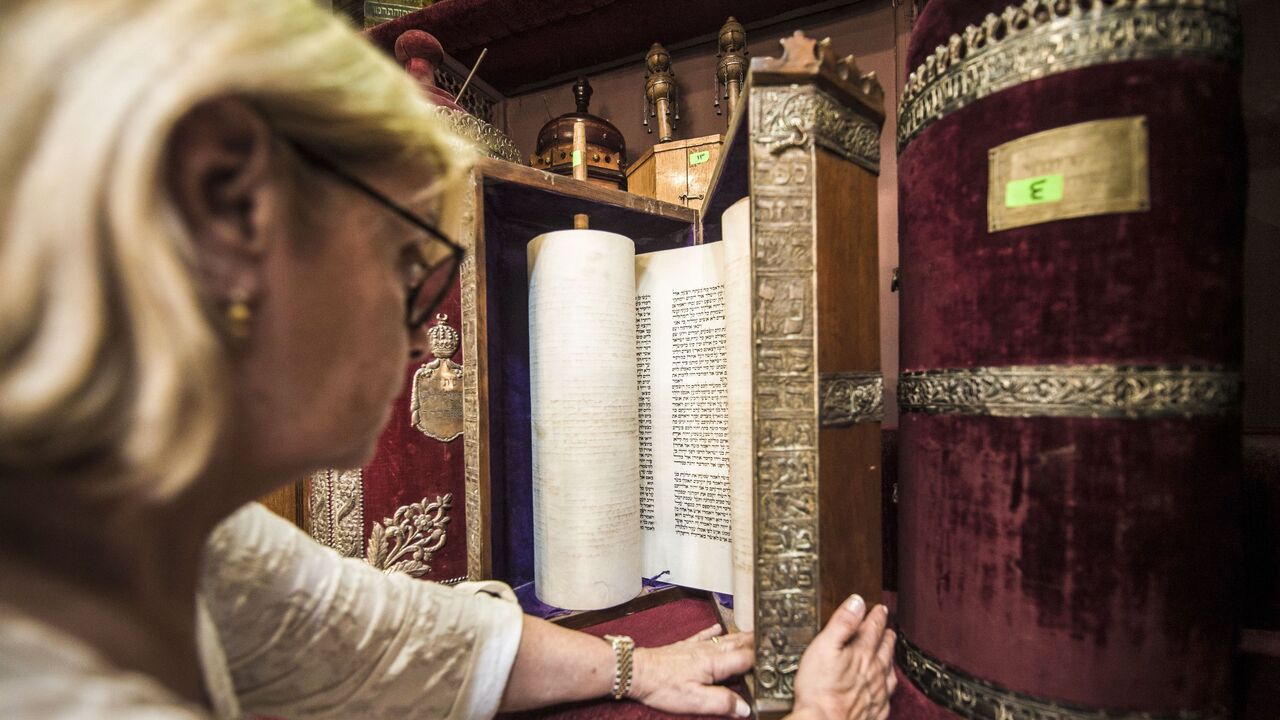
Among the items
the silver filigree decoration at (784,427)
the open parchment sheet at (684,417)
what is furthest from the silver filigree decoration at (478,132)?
the silver filigree decoration at (784,427)

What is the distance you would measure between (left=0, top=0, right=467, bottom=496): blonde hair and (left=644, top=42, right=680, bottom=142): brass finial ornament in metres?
1.38

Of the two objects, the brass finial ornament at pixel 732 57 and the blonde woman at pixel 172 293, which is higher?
Result: the brass finial ornament at pixel 732 57

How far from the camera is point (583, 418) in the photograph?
36.8 inches

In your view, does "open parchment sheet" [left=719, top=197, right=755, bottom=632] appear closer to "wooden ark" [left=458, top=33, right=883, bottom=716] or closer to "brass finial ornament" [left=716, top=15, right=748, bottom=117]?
"wooden ark" [left=458, top=33, right=883, bottom=716]

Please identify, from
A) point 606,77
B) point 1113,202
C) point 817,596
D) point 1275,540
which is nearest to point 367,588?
point 817,596

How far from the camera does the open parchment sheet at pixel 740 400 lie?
0.80 metres

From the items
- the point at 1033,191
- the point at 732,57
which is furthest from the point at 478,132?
the point at 1033,191

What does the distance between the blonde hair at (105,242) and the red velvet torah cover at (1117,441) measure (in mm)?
784

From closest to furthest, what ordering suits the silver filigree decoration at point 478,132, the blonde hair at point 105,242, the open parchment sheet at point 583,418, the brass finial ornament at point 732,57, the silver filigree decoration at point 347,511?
the blonde hair at point 105,242
the open parchment sheet at point 583,418
the silver filigree decoration at point 347,511
the silver filigree decoration at point 478,132
the brass finial ornament at point 732,57

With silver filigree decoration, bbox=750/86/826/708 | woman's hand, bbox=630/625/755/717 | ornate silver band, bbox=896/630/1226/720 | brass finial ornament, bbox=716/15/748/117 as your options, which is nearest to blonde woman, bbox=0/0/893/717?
silver filigree decoration, bbox=750/86/826/708

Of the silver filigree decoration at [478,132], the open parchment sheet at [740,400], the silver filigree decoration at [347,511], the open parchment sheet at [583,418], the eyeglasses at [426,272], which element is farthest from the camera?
the silver filigree decoration at [478,132]

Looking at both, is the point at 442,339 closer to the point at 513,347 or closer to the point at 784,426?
the point at 513,347

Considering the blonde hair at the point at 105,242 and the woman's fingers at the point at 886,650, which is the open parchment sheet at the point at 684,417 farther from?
the blonde hair at the point at 105,242

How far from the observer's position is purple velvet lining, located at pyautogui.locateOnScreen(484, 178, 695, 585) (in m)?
1.00
